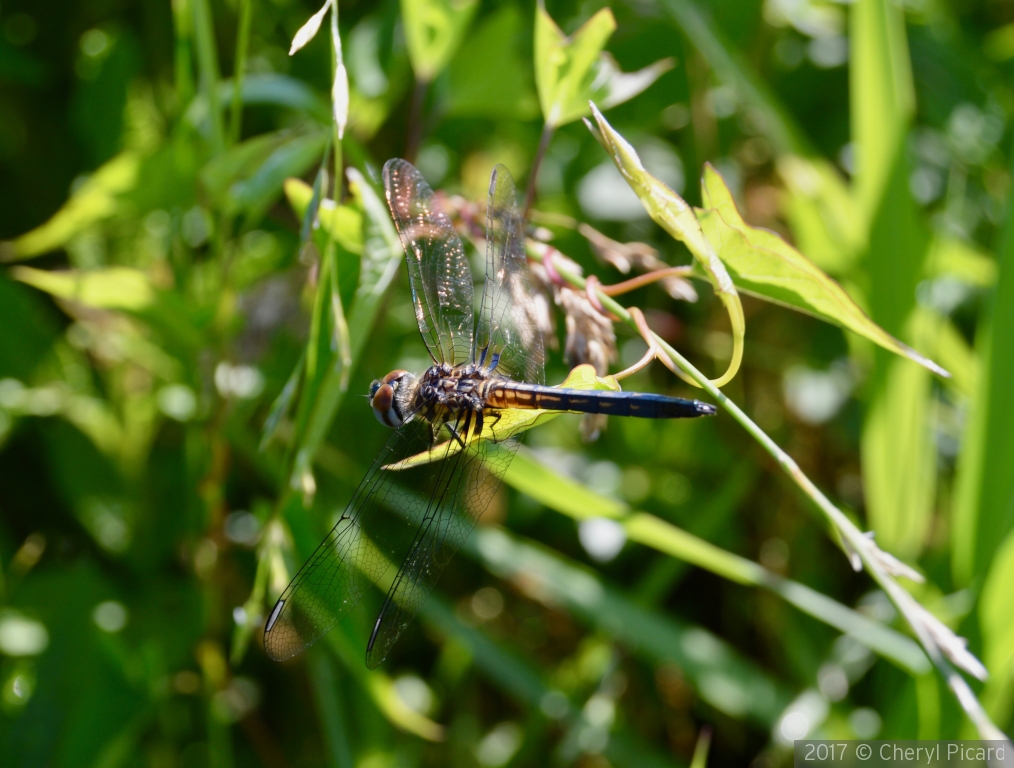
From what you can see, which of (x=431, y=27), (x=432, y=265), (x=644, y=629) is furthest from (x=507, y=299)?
(x=644, y=629)

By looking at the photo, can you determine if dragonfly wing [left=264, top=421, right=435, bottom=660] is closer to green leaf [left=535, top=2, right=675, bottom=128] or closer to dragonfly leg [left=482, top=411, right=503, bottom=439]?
dragonfly leg [left=482, top=411, right=503, bottom=439]

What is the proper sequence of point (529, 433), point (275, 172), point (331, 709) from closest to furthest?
point (275, 172), point (331, 709), point (529, 433)

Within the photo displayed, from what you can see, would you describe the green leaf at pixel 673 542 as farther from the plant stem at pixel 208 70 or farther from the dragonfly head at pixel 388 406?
the plant stem at pixel 208 70

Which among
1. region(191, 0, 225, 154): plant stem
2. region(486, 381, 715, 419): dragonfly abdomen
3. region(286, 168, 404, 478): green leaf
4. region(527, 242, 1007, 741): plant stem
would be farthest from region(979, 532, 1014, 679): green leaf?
region(191, 0, 225, 154): plant stem

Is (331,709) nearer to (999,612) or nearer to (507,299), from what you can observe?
(507,299)

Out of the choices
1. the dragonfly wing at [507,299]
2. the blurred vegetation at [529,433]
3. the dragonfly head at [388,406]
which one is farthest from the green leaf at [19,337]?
the dragonfly wing at [507,299]

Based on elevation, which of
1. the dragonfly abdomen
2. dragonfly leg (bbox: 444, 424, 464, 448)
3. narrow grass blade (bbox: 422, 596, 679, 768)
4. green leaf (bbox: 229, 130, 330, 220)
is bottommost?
narrow grass blade (bbox: 422, 596, 679, 768)
